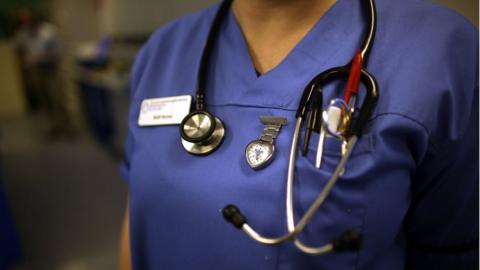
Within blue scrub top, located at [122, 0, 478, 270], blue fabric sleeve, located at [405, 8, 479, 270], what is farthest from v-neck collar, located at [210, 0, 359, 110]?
blue fabric sleeve, located at [405, 8, 479, 270]

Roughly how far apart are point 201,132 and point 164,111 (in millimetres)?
108

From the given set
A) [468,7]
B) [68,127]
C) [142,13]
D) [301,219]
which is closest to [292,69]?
[301,219]

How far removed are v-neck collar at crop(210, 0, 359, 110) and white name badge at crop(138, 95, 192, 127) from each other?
0.06 metres

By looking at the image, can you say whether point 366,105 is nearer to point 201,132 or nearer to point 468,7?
point 201,132

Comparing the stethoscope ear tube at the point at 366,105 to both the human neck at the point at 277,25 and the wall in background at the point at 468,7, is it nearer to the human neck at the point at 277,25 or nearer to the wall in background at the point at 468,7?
the human neck at the point at 277,25

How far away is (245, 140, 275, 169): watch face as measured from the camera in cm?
43

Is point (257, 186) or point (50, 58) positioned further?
point (50, 58)

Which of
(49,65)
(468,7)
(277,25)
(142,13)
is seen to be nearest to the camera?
(277,25)

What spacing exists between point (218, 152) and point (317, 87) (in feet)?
0.54

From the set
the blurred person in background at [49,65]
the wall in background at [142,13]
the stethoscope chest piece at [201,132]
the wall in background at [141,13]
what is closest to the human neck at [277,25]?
the stethoscope chest piece at [201,132]

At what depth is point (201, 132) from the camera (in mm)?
474

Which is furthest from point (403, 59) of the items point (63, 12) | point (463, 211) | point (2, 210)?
point (63, 12)

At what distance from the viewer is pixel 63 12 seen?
383 centimetres

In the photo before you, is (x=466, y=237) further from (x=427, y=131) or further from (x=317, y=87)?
(x=317, y=87)
